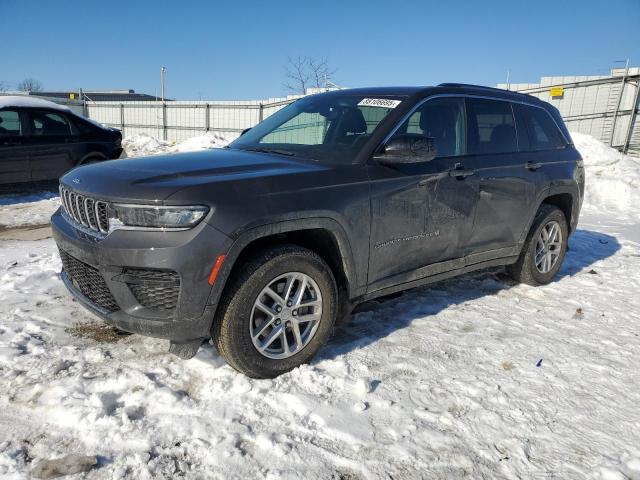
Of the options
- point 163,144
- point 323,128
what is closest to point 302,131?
point 323,128

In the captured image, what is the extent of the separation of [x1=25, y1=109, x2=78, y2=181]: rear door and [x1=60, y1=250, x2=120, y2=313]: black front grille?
6327 millimetres

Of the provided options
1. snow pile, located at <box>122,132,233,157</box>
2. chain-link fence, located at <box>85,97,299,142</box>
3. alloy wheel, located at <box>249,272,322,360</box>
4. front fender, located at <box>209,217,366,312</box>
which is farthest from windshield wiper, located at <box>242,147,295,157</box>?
chain-link fence, located at <box>85,97,299,142</box>

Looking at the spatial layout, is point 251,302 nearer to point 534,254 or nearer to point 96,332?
point 96,332

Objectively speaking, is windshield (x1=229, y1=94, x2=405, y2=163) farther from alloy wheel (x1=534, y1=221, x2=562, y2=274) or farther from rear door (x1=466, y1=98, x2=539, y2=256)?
alloy wheel (x1=534, y1=221, x2=562, y2=274)

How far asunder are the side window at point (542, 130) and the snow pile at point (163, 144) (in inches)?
492

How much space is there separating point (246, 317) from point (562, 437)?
1.79 m

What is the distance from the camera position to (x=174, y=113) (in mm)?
22141

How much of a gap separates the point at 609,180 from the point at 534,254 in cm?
752

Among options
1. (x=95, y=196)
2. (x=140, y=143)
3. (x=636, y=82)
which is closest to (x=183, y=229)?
(x=95, y=196)

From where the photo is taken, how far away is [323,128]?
3.93 m

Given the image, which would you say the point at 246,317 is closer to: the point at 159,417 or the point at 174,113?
the point at 159,417

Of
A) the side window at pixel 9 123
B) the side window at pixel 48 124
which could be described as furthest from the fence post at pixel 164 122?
the side window at pixel 9 123

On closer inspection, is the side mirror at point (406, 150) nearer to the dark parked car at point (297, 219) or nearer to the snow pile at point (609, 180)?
the dark parked car at point (297, 219)

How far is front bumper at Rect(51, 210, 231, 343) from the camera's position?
255 centimetres
